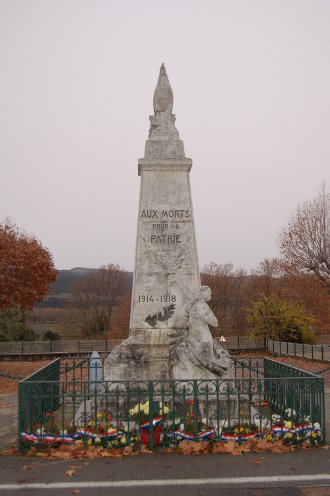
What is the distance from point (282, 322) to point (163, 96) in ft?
69.4

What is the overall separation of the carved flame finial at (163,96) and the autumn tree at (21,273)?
1665 cm

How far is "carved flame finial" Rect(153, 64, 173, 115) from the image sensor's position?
10328mm

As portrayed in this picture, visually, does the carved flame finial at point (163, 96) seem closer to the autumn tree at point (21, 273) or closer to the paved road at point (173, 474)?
the paved road at point (173, 474)

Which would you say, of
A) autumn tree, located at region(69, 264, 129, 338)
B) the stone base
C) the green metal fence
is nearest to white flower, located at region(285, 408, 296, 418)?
the green metal fence

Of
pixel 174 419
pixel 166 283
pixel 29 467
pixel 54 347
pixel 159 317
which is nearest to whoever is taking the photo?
pixel 29 467

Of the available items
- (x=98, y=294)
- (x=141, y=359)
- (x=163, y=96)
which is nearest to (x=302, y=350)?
(x=141, y=359)

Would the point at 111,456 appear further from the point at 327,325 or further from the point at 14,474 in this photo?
the point at 327,325

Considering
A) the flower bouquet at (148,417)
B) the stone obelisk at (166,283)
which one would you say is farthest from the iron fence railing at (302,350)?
the flower bouquet at (148,417)

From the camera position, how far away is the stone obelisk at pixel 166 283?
834 centimetres

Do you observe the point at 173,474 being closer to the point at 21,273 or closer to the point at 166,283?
the point at 166,283

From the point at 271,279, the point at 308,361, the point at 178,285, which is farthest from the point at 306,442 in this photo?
the point at 271,279

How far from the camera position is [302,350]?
78.9 ft

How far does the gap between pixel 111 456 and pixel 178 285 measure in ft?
12.0

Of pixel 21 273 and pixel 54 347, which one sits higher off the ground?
pixel 21 273
